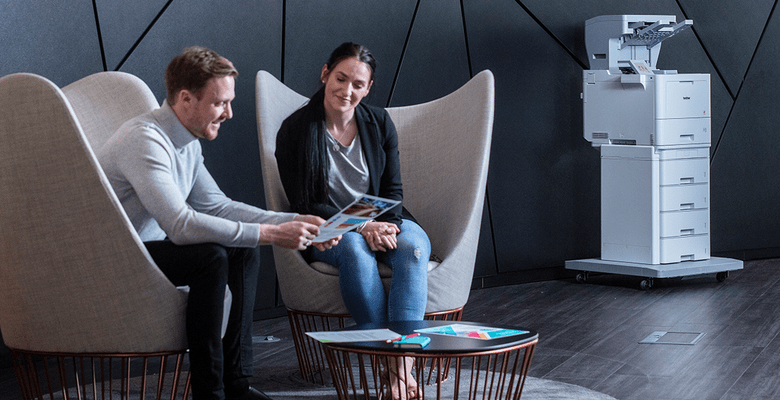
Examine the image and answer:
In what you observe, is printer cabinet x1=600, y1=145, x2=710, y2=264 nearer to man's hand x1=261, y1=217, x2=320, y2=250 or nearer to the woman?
the woman

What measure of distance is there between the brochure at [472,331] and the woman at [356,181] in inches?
15.7

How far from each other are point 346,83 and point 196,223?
0.89 m

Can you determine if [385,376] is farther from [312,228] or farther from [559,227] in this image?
[559,227]

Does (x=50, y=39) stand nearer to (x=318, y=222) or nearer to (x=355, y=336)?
(x=318, y=222)

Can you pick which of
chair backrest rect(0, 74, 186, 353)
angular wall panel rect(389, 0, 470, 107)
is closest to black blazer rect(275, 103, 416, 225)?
chair backrest rect(0, 74, 186, 353)

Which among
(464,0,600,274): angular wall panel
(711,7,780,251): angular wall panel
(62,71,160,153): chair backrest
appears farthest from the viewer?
(711,7,780,251): angular wall panel

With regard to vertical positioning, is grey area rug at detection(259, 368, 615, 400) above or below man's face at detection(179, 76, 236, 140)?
below

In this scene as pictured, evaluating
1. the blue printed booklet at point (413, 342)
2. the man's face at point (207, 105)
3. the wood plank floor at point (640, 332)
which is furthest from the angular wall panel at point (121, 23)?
the blue printed booklet at point (413, 342)

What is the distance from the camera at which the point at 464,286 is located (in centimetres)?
271

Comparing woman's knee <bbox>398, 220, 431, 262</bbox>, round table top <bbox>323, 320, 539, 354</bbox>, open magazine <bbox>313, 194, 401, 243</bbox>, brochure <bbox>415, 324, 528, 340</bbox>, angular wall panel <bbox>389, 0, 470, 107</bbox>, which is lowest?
brochure <bbox>415, 324, 528, 340</bbox>

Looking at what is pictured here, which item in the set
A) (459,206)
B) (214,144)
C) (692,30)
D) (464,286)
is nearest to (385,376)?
(464,286)

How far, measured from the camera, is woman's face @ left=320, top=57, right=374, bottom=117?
2705 mm

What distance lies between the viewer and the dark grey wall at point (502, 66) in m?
3.46

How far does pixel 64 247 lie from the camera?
6.08 ft
